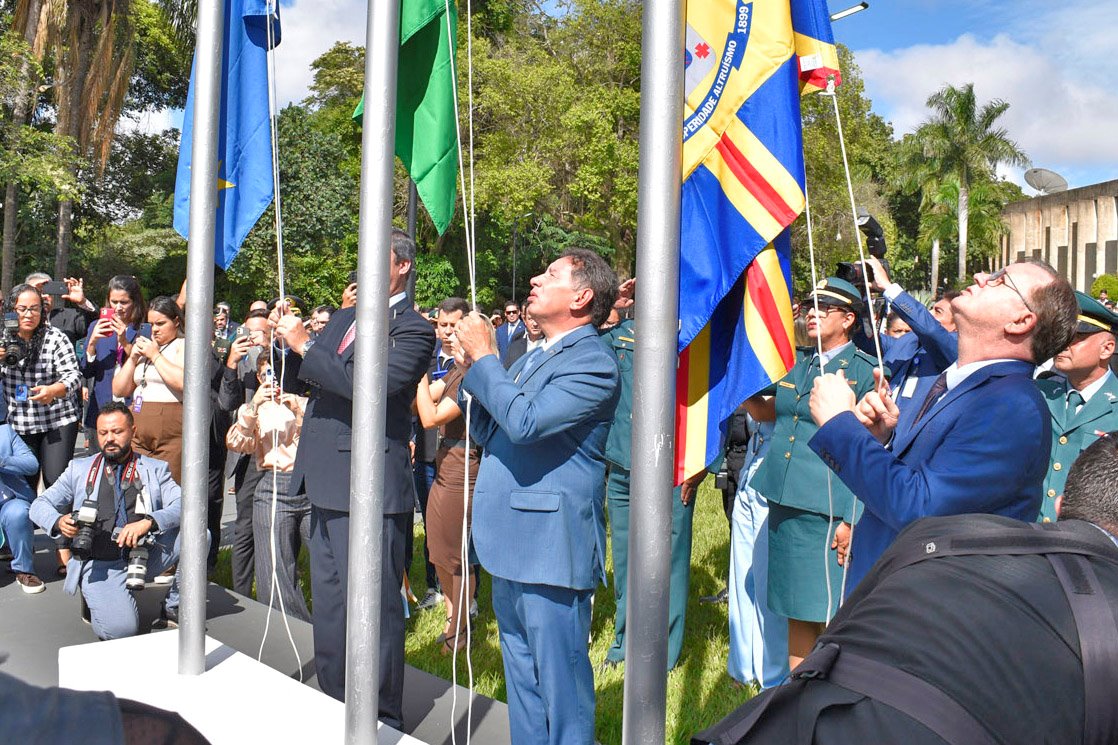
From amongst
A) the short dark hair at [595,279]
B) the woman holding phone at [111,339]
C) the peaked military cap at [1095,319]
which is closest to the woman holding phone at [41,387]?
the woman holding phone at [111,339]

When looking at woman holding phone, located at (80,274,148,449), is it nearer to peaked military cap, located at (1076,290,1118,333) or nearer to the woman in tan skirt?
the woman in tan skirt

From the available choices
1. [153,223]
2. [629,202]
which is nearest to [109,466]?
[629,202]

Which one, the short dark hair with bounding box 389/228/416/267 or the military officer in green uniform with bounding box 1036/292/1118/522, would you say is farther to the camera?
the military officer in green uniform with bounding box 1036/292/1118/522

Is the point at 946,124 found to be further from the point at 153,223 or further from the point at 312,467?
the point at 312,467

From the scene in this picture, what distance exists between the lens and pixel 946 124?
154 feet

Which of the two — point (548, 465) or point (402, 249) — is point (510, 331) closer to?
point (402, 249)

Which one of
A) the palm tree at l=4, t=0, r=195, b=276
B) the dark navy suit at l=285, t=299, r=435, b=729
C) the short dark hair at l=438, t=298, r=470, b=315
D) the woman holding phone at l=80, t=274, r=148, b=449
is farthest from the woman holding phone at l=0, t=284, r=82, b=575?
the palm tree at l=4, t=0, r=195, b=276

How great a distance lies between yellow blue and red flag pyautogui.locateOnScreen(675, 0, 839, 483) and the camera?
278 cm

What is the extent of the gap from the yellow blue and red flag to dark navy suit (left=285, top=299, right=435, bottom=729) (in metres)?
1.68

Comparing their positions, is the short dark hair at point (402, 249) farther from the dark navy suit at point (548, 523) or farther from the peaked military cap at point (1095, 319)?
the peaked military cap at point (1095, 319)

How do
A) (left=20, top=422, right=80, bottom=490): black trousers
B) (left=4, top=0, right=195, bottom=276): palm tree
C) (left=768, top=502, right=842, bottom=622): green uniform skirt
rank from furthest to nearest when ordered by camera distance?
1. (left=4, top=0, right=195, bottom=276): palm tree
2. (left=20, top=422, right=80, bottom=490): black trousers
3. (left=768, top=502, right=842, bottom=622): green uniform skirt

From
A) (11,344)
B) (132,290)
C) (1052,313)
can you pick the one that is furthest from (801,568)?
(11,344)

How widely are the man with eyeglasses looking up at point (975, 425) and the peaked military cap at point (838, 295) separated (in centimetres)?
190

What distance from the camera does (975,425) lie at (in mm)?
2598
